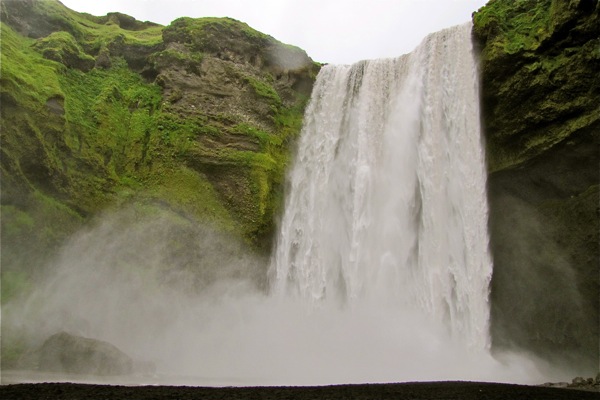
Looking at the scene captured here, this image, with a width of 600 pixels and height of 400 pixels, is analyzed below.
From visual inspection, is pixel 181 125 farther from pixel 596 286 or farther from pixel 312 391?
pixel 596 286

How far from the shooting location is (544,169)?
1702 centimetres

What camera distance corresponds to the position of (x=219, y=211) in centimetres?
2009

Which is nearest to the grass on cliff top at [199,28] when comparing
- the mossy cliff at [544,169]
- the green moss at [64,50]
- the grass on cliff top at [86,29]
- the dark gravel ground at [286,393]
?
the grass on cliff top at [86,29]

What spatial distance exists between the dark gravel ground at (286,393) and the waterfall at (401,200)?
7601 mm

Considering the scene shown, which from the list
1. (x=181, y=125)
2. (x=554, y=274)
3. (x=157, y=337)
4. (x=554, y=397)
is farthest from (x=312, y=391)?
(x=181, y=125)

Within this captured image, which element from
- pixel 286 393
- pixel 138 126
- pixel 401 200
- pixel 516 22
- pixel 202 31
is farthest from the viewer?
pixel 202 31

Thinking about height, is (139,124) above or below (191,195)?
above

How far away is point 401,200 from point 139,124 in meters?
12.4

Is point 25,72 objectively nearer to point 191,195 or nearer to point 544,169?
point 191,195

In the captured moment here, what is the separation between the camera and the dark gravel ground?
728 cm

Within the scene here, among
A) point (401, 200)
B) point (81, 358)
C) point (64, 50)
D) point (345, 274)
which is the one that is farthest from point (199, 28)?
point (81, 358)

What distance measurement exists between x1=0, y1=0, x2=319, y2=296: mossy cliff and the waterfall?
1.94 metres

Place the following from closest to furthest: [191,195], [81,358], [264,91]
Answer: [81,358]
[191,195]
[264,91]

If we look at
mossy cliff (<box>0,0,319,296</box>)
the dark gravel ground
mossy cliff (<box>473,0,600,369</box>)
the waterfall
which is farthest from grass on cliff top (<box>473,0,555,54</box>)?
the dark gravel ground
